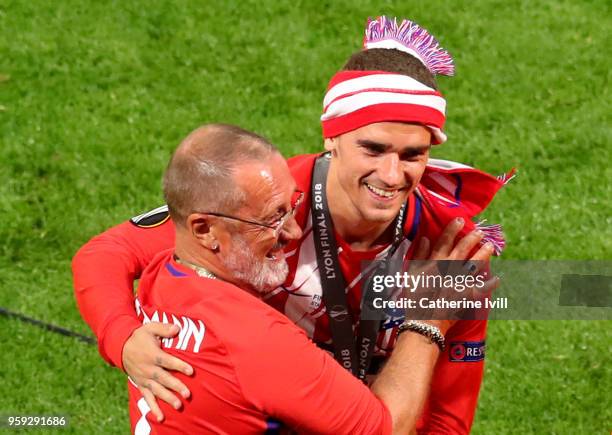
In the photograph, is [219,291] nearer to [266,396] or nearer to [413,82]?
[266,396]

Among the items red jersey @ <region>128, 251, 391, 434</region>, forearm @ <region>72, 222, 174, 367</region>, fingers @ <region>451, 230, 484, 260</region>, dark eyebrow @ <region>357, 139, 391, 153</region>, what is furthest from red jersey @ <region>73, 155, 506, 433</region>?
red jersey @ <region>128, 251, 391, 434</region>

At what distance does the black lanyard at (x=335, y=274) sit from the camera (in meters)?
4.57

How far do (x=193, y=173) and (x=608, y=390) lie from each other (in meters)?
4.05

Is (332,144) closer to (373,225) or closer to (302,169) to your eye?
(302,169)

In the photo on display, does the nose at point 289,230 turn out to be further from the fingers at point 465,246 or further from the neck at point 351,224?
the fingers at point 465,246

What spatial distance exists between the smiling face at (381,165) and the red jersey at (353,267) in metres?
0.21

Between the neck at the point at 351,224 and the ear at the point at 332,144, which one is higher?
the ear at the point at 332,144

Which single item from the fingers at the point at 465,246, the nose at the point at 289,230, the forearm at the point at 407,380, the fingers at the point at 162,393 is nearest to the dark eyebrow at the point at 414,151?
the fingers at the point at 465,246

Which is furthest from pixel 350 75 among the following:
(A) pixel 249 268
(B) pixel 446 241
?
(A) pixel 249 268

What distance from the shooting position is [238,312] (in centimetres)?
369

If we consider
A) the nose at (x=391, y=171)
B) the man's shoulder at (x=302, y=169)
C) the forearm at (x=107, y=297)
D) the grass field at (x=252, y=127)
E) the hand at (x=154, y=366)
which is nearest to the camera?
the hand at (x=154, y=366)

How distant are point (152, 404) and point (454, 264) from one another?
4.48 ft

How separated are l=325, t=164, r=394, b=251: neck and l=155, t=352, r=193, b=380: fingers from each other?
1135mm

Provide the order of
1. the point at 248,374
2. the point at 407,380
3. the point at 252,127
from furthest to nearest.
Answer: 1. the point at 252,127
2. the point at 407,380
3. the point at 248,374
